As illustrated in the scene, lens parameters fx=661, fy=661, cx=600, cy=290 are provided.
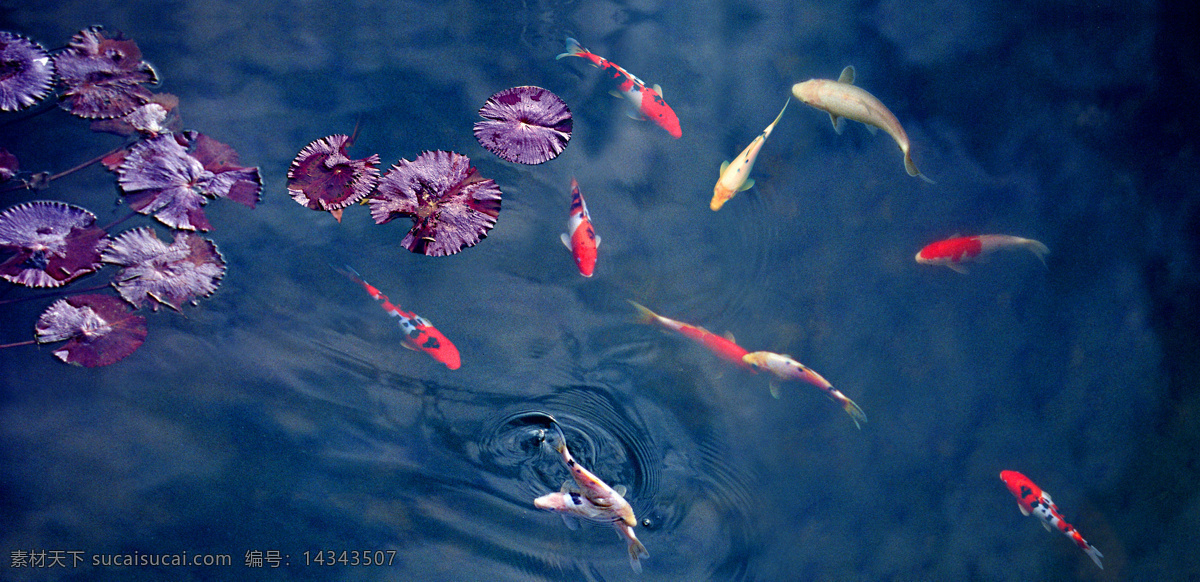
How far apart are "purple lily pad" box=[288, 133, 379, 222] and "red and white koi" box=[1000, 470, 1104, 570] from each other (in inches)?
131

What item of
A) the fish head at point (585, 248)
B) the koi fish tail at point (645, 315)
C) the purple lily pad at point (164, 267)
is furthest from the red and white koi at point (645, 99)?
the purple lily pad at point (164, 267)

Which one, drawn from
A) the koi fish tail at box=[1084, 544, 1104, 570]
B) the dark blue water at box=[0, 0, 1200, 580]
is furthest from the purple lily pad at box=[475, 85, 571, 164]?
the koi fish tail at box=[1084, 544, 1104, 570]

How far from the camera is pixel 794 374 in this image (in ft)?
9.82

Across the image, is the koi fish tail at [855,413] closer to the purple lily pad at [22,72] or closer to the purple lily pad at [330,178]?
the purple lily pad at [330,178]

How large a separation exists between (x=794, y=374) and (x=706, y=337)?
426 mm

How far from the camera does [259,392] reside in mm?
2955

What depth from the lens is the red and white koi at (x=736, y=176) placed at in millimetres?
3305

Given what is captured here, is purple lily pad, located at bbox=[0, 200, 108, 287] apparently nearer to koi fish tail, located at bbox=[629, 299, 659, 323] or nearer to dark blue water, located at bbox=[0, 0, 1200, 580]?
dark blue water, located at bbox=[0, 0, 1200, 580]

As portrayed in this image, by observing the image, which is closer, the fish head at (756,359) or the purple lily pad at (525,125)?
the fish head at (756,359)

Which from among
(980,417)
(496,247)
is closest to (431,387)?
(496,247)

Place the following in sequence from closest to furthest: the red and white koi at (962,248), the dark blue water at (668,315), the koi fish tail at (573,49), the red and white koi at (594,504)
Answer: the red and white koi at (594,504) < the dark blue water at (668,315) < the red and white koi at (962,248) < the koi fish tail at (573,49)

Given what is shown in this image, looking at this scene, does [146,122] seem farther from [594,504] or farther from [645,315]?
[594,504]

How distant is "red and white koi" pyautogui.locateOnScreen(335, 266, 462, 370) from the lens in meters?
2.97

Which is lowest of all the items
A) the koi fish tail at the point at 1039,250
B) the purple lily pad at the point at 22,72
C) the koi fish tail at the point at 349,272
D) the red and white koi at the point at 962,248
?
the purple lily pad at the point at 22,72
